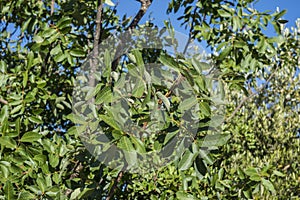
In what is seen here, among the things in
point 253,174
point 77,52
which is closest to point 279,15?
point 253,174

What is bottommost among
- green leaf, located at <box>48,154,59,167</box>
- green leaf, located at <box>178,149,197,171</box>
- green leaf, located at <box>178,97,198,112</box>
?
green leaf, located at <box>178,149,197,171</box>

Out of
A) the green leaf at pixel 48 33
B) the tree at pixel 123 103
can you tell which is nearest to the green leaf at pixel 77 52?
the tree at pixel 123 103

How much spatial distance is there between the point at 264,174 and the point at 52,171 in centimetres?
89

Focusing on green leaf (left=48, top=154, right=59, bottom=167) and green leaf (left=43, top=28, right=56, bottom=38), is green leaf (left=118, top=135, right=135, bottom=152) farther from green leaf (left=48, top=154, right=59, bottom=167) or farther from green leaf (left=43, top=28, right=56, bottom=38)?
green leaf (left=43, top=28, right=56, bottom=38)

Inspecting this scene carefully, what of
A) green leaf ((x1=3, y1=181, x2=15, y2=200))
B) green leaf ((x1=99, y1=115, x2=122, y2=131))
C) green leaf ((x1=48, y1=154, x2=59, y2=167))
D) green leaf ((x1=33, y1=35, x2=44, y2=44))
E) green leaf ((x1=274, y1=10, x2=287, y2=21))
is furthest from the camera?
green leaf ((x1=274, y1=10, x2=287, y2=21))

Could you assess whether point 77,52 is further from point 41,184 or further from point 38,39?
point 41,184

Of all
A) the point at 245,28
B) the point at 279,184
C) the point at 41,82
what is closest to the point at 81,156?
the point at 41,82

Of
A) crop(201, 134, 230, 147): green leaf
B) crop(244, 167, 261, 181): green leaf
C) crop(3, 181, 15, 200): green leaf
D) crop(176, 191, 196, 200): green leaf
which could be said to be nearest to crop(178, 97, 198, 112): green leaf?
crop(201, 134, 230, 147): green leaf

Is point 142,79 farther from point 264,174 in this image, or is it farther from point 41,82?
point 41,82

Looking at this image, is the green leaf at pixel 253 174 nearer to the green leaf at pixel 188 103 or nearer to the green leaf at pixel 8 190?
the green leaf at pixel 188 103

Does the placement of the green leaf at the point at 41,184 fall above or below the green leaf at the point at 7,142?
below

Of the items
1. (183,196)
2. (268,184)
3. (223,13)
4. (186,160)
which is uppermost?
(223,13)

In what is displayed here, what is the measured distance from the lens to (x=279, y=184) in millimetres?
6449

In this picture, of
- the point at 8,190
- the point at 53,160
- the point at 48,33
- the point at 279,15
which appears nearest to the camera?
the point at 8,190
